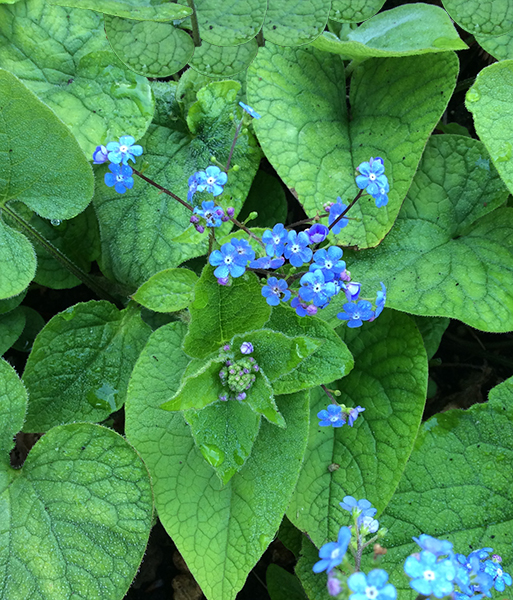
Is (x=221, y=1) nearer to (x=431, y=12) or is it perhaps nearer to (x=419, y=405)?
(x=431, y=12)

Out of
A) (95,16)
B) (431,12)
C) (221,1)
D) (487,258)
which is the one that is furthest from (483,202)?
(95,16)

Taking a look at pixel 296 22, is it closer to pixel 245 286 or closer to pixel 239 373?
pixel 245 286

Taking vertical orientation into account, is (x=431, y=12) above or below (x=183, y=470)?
above

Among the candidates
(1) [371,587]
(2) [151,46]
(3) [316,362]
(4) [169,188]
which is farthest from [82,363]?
(1) [371,587]

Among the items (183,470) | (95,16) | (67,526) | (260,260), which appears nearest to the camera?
(260,260)

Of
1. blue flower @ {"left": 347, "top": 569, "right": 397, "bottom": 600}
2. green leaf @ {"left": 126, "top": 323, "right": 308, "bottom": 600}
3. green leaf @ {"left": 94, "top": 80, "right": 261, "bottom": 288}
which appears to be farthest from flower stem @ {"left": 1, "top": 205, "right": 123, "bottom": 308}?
blue flower @ {"left": 347, "top": 569, "right": 397, "bottom": 600}

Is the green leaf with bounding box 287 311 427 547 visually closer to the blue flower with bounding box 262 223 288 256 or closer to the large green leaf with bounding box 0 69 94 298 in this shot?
the blue flower with bounding box 262 223 288 256
